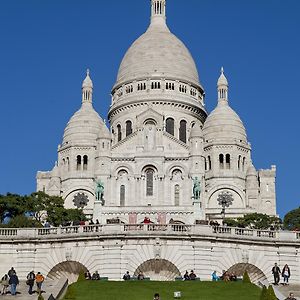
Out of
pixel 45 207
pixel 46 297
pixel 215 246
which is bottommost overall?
pixel 46 297

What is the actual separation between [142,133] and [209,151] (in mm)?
12029

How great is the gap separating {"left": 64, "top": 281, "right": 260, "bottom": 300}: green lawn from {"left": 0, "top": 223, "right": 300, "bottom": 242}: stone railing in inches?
333

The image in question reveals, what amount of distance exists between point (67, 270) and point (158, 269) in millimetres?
5892

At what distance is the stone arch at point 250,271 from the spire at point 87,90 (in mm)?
90323

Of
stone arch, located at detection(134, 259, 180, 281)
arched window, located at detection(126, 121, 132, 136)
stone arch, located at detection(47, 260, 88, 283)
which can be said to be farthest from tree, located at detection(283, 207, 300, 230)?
stone arch, located at detection(47, 260, 88, 283)

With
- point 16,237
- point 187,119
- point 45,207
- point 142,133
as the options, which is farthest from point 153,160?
point 16,237

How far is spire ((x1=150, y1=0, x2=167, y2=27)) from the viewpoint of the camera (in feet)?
522

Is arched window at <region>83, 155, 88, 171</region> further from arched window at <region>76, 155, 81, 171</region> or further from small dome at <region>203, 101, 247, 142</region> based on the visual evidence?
small dome at <region>203, 101, 247, 142</region>

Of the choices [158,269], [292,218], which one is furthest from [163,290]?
[292,218]

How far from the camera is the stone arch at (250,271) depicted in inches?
2321

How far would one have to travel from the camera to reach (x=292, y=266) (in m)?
59.2

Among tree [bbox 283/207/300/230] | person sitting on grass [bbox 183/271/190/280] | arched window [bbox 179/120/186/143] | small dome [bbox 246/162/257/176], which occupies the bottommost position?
person sitting on grass [bbox 183/271/190/280]

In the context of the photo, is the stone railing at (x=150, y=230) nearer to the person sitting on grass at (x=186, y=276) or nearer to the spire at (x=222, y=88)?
the person sitting on grass at (x=186, y=276)

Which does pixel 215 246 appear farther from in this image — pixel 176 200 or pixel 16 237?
pixel 176 200
